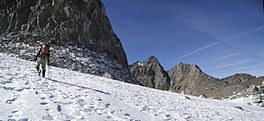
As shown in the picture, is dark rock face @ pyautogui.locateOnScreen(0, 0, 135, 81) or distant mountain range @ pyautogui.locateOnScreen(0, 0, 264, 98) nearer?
distant mountain range @ pyautogui.locateOnScreen(0, 0, 264, 98)

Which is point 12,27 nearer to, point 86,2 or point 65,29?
point 65,29

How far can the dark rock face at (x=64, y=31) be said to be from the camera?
50594 mm

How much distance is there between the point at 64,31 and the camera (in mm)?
62844

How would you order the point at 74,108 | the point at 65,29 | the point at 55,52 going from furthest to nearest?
1. the point at 65,29
2. the point at 55,52
3. the point at 74,108

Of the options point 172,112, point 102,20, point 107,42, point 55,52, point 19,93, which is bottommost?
point 172,112

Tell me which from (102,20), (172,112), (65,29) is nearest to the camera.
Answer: (172,112)

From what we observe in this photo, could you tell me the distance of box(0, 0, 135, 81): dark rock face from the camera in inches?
1992

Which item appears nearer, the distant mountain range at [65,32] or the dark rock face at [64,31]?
the distant mountain range at [65,32]

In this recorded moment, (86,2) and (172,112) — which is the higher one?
(86,2)

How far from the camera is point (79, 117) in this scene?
30.5ft

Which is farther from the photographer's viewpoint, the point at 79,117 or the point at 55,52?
the point at 55,52

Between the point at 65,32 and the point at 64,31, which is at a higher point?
the point at 64,31

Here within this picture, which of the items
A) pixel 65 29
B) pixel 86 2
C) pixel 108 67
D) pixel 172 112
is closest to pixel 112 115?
pixel 172 112

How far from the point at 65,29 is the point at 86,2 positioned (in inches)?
Result: 487
